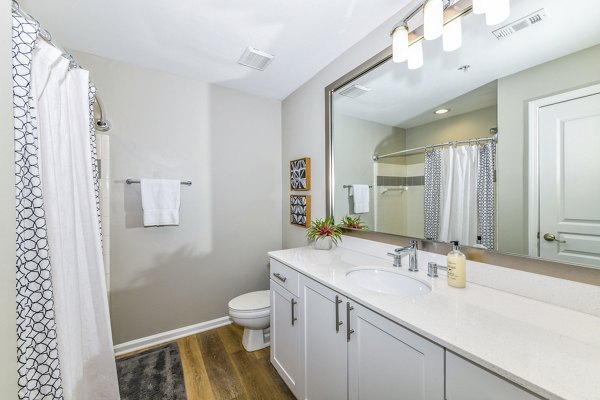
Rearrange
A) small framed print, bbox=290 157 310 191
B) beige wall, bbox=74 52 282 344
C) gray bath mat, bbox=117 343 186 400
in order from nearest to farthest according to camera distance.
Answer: gray bath mat, bbox=117 343 186 400 → beige wall, bbox=74 52 282 344 → small framed print, bbox=290 157 310 191

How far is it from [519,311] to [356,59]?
164 centimetres

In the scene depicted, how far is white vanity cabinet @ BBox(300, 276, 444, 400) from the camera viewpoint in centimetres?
74

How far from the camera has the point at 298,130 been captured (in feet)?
7.45

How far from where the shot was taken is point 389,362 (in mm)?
839

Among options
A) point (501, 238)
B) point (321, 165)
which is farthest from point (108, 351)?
point (501, 238)

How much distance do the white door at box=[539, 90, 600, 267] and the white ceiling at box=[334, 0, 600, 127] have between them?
0.22 m

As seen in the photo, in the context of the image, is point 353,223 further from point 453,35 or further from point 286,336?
point 453,35

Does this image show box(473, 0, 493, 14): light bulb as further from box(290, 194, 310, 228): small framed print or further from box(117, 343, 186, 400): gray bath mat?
box(117, 343, 186, 400): gray bath mat

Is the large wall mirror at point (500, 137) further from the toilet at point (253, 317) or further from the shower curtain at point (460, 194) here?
the toilet at point (253, 317)

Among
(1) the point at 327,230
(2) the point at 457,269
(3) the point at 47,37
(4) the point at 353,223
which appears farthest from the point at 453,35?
(3) the point at 47,37

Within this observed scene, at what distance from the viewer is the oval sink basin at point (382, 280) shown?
4.05 feet

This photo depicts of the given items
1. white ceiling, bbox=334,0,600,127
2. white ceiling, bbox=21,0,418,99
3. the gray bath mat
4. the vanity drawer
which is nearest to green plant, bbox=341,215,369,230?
the vanity drawer

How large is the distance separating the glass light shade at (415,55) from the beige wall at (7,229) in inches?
59.7

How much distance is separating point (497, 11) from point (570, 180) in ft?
2.29
